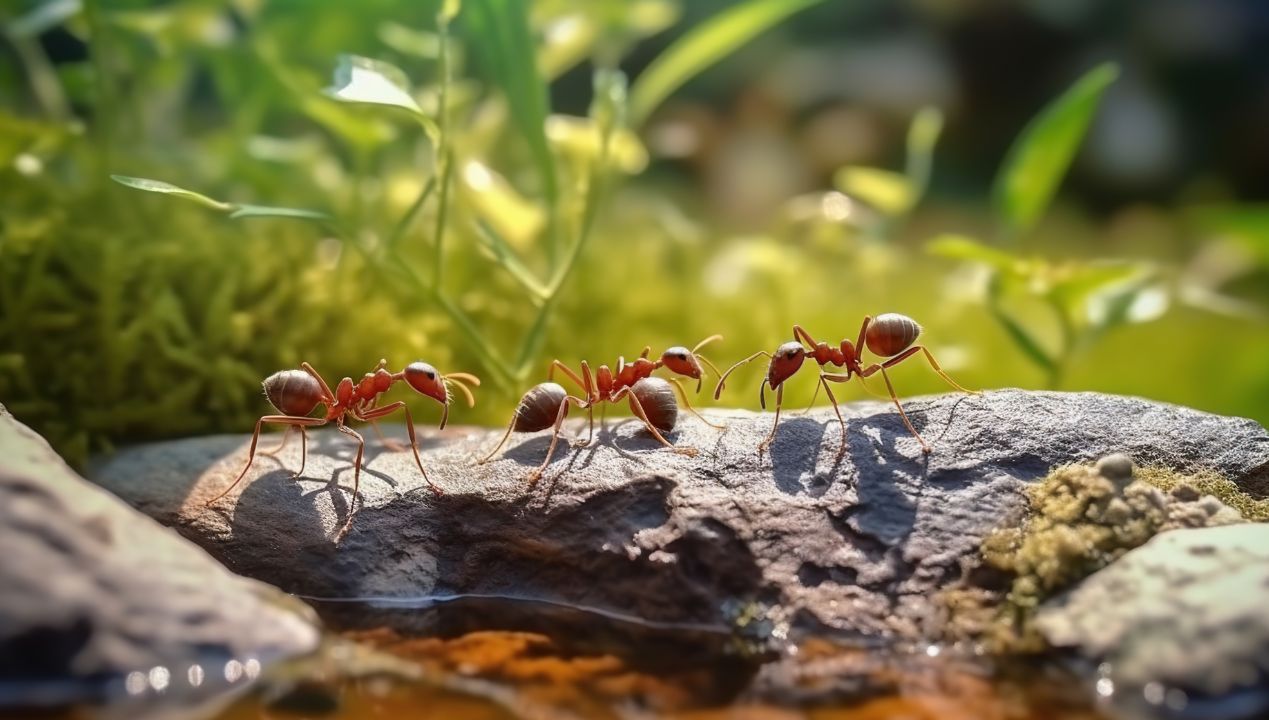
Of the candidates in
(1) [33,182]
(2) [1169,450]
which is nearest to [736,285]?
(2) [1169,450]

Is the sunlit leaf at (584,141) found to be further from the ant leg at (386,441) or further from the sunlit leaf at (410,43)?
the ant leg at (386,441)

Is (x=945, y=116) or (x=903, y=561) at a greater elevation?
(x=945, y=116)

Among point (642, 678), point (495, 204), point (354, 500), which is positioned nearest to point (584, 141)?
point (495, 204)

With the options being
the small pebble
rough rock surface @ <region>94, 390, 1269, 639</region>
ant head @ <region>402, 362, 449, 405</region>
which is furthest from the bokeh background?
the small pebble

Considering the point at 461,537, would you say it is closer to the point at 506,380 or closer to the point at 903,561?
the point at 506,380

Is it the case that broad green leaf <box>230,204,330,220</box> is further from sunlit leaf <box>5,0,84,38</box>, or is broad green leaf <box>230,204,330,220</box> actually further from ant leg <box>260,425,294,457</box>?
sunlit leaf <box>5,0,84,38</box>

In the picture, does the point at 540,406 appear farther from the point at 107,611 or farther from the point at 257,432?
the point at 107,611
